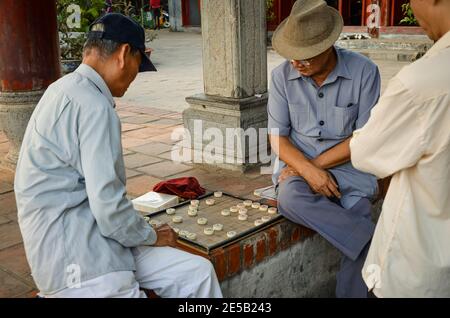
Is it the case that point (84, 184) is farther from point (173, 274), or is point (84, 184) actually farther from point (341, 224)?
point (341, 224)

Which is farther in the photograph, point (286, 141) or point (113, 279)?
point (286, 141)

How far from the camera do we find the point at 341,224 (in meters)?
2.69

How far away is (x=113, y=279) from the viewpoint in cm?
194

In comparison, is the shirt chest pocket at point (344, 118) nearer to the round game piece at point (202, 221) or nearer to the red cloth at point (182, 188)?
the round game piece at point (202, 221)

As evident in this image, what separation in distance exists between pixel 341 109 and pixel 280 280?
0.96m

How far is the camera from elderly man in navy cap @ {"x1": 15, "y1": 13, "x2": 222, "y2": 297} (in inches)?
73.9

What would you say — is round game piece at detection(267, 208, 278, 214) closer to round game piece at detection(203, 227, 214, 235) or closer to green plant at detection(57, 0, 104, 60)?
round game piece at detection(203, 227, 214, 235)

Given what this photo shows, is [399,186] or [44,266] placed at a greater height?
[399,186]

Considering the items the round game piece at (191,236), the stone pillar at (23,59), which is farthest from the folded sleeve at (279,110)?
the stone pillar at (23,59)

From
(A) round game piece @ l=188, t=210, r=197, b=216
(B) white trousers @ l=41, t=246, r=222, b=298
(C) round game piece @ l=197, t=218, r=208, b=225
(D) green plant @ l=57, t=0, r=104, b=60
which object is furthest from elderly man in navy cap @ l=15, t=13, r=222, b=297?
(D) green plant @ l=57, t=0, r=104, b=60

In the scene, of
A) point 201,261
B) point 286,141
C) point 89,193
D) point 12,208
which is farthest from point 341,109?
point 12,208

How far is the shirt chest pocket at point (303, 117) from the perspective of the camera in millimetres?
2957

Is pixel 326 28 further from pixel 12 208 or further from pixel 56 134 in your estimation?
pixel 12 208

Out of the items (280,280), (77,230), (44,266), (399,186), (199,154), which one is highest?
(399,186)
